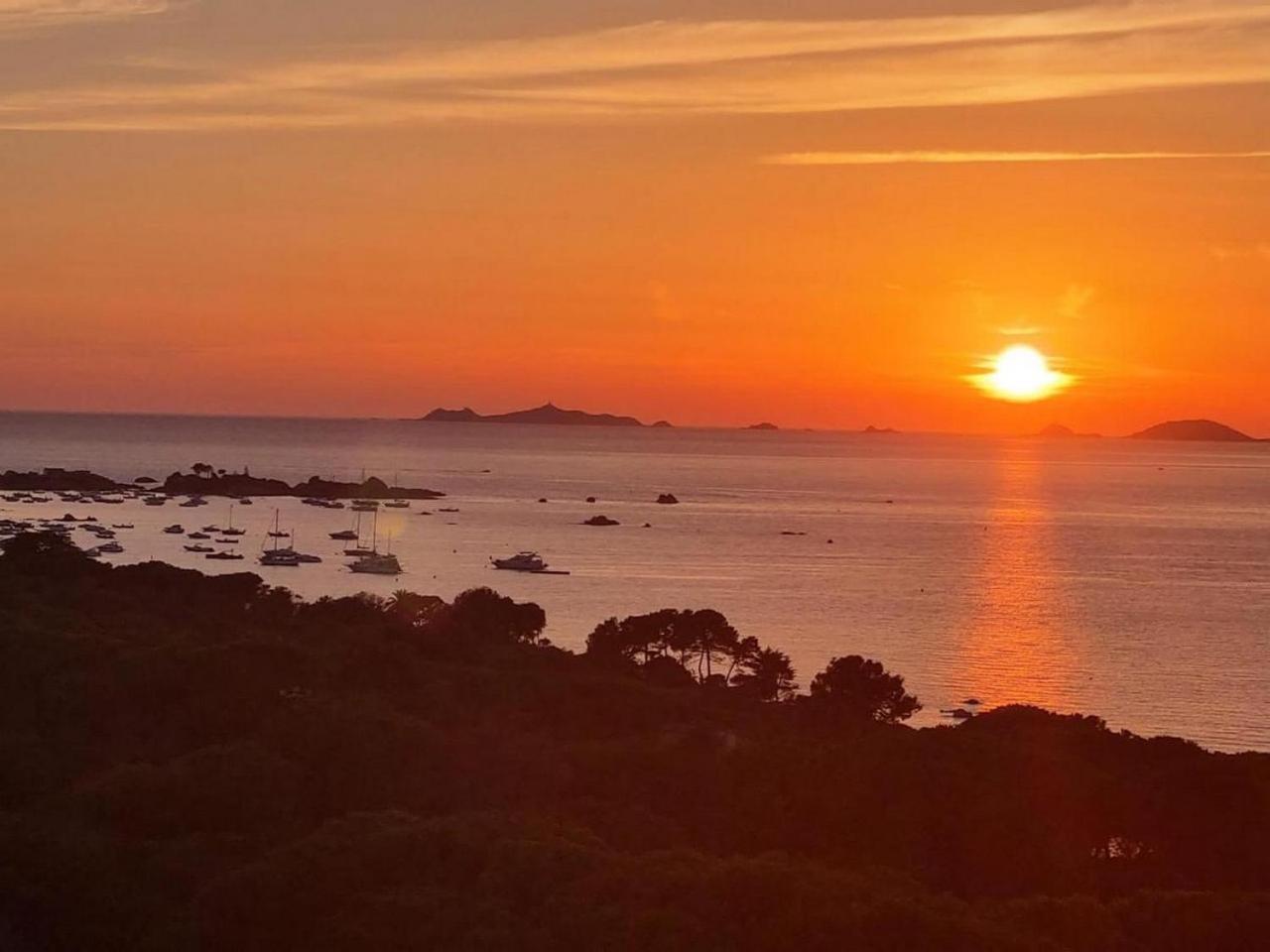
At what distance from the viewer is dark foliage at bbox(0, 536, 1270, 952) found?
46.7 feet

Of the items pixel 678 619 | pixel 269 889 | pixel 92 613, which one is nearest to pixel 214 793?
pixel 269 889

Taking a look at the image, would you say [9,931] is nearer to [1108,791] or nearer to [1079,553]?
[1108,791]

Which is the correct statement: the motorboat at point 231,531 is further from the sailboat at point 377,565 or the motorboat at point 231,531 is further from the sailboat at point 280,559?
the sailboat at point 377,565

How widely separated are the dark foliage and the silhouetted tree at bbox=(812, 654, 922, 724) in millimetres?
5056

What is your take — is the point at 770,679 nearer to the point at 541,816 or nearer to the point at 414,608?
the point at 414,608

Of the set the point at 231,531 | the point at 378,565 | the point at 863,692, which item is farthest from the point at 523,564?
the point at 863,692

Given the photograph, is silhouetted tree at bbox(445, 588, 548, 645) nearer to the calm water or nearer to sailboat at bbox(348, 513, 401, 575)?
the calm water

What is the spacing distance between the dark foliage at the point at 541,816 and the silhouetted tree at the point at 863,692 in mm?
5056

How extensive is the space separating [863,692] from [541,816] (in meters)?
22.9

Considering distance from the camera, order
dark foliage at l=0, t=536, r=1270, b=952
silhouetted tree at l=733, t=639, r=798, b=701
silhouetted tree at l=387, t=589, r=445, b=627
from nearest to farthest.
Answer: dark foliage at l=0, t=536, r=1270, b=952 < silhouetted tree at l=733, t=639, r=798, b=701 < silhouetted tree at l=387, t=589, r=445, b=627

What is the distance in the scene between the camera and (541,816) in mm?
17891

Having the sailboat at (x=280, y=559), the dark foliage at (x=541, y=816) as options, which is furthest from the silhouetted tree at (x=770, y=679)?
the sailboat at (x=280, y=559)

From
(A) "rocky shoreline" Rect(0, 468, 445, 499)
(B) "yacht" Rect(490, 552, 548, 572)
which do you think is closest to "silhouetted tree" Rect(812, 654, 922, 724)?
(B) "yacht" Rect(490, 552, 548, 572)

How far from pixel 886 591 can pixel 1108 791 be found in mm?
65334
